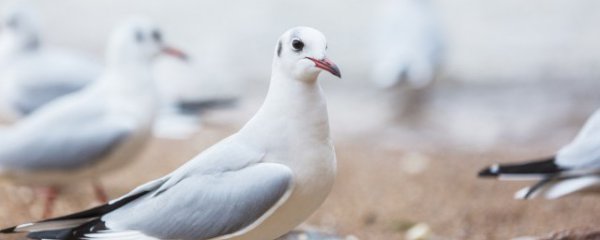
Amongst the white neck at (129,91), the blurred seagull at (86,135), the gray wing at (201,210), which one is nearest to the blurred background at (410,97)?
the blurred seagull at (86,135)

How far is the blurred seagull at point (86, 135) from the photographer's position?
4727mm

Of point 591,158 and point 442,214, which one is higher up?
point 442,214

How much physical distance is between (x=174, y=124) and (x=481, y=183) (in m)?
1.67

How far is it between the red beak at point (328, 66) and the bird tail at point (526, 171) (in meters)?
1.18

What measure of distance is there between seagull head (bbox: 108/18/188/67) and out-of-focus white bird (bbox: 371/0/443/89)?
274cm

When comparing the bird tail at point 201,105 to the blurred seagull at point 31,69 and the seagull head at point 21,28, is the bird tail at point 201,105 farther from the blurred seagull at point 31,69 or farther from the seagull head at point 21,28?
the seagull head at point 21,28

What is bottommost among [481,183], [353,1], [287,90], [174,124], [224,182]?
[224,182]

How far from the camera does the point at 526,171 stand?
3.83m

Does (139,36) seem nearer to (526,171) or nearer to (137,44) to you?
(137,44)

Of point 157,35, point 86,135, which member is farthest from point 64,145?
point 157,35

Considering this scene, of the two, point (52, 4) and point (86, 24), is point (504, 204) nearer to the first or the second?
point (86, 24)

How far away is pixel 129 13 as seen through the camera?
41.4 feet

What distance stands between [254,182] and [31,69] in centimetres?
424

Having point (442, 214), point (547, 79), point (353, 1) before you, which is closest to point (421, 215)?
point (442, 214)
